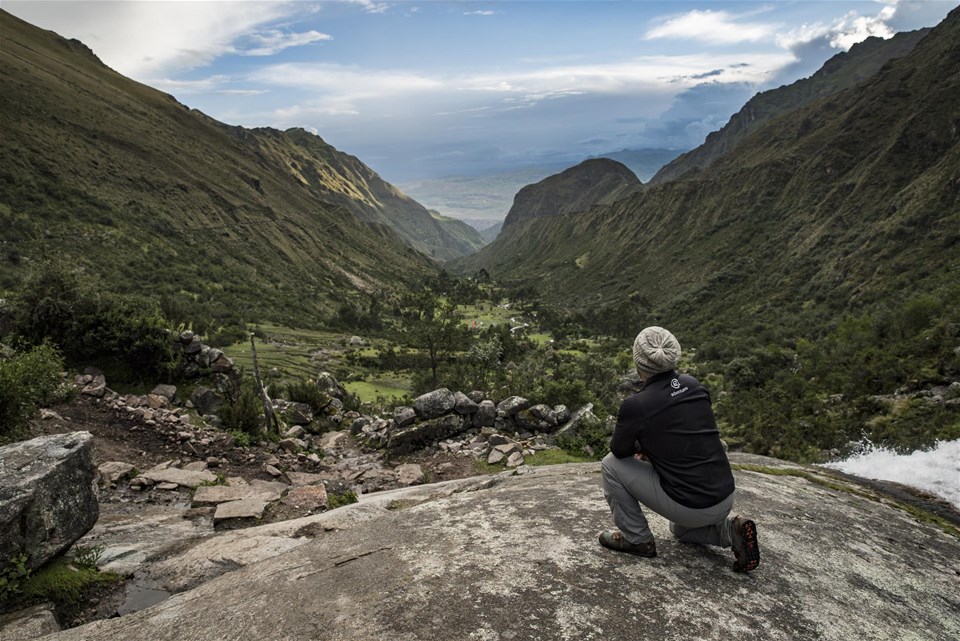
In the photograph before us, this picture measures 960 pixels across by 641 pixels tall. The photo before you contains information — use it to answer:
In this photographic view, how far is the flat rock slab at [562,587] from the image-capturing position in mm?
3928

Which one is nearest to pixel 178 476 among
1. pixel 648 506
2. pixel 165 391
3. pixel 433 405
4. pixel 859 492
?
pixel 165 391

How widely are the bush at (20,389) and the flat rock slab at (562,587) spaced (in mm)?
7148

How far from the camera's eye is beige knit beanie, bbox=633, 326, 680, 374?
4.62 metres

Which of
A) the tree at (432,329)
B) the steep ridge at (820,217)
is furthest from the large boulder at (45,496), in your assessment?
the steep ridge at (820,217)

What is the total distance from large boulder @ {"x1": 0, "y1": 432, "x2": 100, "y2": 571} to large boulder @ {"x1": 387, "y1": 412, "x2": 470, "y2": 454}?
10.1 meters

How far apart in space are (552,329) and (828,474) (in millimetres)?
88192

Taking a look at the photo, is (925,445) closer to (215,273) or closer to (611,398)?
(611,398)

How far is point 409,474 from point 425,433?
10.7 feet

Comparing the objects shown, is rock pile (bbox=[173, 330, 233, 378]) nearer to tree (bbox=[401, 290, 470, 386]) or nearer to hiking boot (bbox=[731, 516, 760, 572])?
tree (bbox=[401, 290, 470, 386])

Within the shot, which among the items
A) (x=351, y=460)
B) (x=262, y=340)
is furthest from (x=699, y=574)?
(x=262, y=340)

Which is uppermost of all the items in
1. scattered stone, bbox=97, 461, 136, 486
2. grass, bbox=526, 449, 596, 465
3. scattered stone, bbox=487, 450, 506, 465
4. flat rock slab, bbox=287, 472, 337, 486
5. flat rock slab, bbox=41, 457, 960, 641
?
flat rock slab, bbox=41, 457, 960, 641

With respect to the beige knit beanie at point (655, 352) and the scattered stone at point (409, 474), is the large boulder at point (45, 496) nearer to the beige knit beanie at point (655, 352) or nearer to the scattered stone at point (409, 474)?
the beige knit beanie at point (655, 352)

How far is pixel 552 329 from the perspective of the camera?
97188 mm

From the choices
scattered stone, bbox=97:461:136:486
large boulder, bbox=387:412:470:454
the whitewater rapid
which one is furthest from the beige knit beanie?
large boulder, bbox=387:412:470:454
